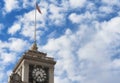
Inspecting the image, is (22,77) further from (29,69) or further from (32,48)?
(32,48)

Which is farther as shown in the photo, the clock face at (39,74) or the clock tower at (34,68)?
the clock face at (39,74)

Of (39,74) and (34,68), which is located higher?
(34,68)

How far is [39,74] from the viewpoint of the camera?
121000mm

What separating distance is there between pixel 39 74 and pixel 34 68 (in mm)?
2237

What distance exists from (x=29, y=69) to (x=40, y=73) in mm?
3030

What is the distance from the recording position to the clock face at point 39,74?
12044 centimetres

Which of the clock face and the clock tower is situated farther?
the clock face

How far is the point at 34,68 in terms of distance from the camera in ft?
400

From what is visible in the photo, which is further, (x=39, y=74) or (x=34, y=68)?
(x=34, y=68)

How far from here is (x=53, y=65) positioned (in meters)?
125

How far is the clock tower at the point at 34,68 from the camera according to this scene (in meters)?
120

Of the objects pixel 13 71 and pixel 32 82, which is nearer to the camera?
pixel 32 82

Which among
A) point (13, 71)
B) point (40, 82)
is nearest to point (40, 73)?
point (40, 82)

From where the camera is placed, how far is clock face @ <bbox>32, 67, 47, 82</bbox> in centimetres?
12044
